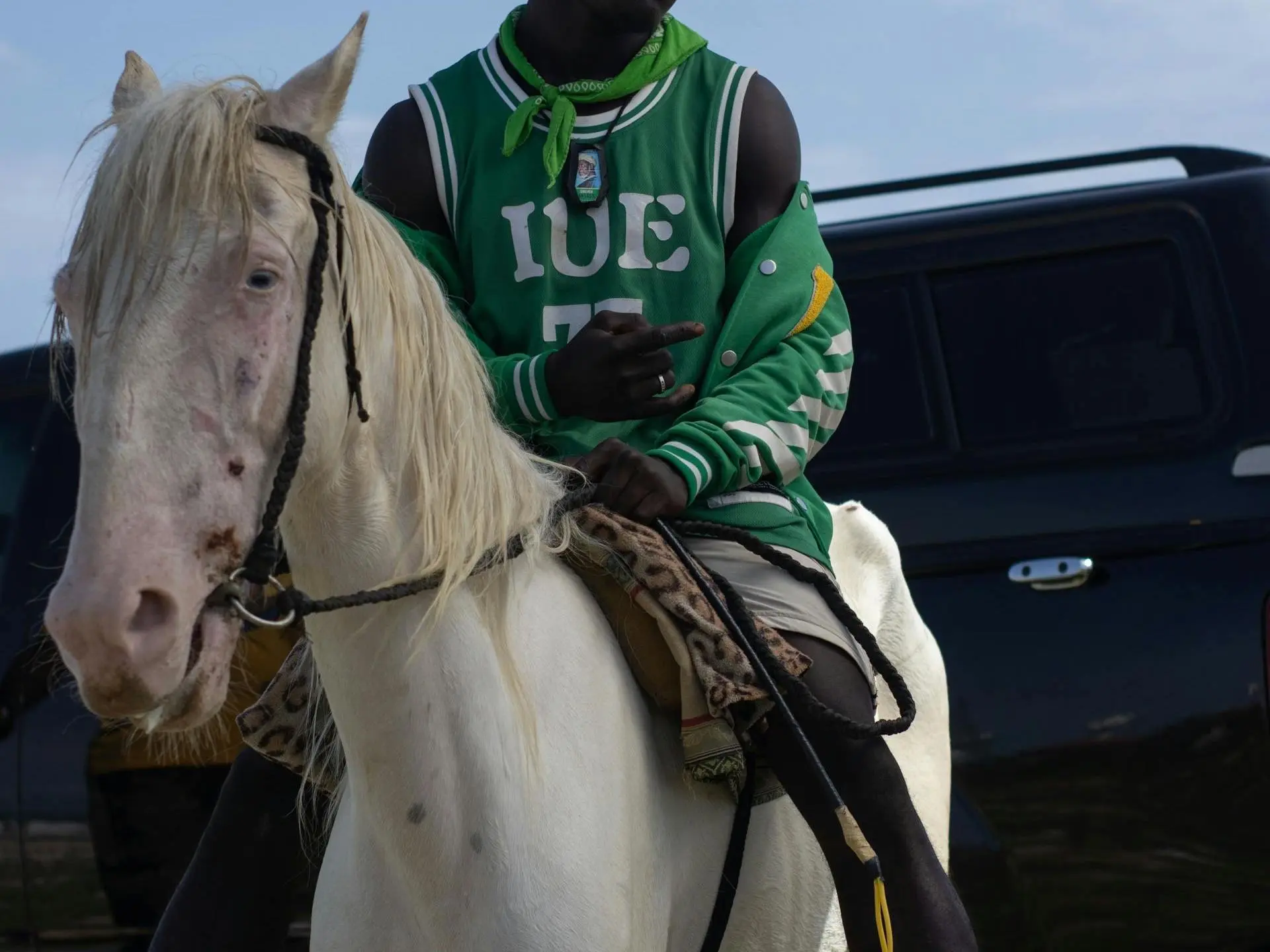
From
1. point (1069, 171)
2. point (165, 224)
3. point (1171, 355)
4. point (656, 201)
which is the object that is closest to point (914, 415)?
point (1171, 355)

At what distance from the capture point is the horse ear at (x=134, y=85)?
2.06 metres

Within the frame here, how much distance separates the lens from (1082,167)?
4.66 meters

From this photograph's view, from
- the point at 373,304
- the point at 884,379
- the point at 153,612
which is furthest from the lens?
the point at 884,379

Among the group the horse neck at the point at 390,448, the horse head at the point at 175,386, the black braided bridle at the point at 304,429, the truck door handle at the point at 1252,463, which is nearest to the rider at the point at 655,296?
the horse neck at the point at 390,448

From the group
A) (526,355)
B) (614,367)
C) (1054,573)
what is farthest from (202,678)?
(1054,573)

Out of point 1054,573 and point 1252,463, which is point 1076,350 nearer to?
point 1252,463

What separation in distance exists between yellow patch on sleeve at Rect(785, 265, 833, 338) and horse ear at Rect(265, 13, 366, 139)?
2.82ft

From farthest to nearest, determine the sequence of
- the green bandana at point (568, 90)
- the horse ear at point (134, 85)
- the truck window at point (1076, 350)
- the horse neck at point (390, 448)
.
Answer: the truck window at point (1076, 350) < the green bandana at point (568, 90) < the horse ear at point (134, 85) < the horse neck at point (390, 448)

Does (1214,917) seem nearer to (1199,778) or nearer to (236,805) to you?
(1199,778)

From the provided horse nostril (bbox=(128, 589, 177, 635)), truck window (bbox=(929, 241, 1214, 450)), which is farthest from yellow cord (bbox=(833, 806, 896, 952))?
truck window (bbox=(929, 241, 1214, 450))

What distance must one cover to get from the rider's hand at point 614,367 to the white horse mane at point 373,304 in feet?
0.47

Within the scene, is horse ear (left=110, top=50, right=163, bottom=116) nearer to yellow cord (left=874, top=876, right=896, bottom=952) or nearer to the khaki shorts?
the khaki shorts

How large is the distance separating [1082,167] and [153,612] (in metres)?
3.73

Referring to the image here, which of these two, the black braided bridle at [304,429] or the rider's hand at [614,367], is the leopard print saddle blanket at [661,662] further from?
the black braided bridle at [304,429]
